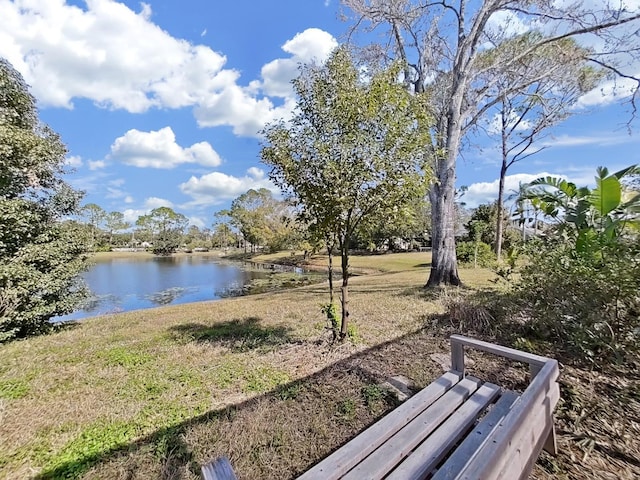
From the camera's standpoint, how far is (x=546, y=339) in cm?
397

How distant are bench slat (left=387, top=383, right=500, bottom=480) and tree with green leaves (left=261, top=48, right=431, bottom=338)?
230 centimetres

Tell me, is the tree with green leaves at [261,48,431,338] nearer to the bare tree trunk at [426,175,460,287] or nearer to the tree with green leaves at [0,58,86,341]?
the tree with green leaves at [0,58,86,341]

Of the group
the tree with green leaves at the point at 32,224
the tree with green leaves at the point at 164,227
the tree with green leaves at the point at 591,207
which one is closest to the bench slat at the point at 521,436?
the tree with green leaves at the point at 591,207

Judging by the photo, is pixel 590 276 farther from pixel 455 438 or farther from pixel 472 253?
pixel 472 253

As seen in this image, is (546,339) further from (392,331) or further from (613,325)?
(392,331)

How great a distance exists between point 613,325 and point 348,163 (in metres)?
3.27

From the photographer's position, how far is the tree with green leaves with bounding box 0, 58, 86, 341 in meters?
5.68

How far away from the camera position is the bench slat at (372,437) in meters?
1.60

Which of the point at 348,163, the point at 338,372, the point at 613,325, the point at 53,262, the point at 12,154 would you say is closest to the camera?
the point at 613,325

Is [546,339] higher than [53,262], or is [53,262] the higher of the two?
[53,262]

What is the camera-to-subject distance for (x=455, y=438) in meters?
1.92

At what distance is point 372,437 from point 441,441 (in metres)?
0.41

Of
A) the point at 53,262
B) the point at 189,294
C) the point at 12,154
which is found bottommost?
the point at 189,294

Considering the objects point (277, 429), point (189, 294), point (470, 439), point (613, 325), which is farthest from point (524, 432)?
point (189, 294)
